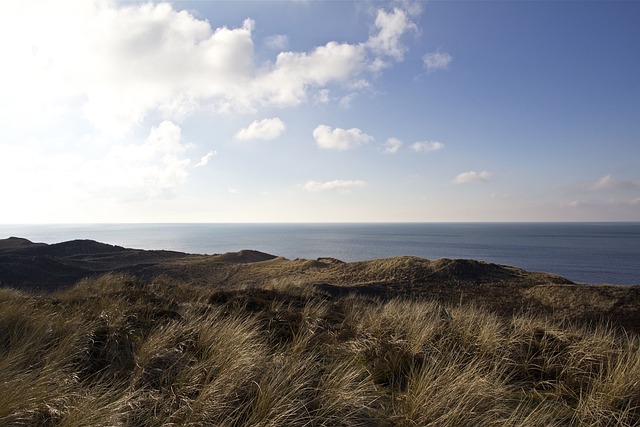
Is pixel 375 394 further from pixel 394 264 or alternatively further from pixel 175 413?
pixel 394 264

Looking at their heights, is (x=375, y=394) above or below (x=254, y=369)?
below

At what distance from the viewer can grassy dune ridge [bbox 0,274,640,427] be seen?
344cm

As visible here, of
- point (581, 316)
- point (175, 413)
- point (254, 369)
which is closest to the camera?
point (175, 413)

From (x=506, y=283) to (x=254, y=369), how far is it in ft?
69.6

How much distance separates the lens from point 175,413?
3381 mm

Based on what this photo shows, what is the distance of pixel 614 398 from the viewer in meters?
4.12

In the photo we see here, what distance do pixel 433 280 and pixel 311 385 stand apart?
64.7ft

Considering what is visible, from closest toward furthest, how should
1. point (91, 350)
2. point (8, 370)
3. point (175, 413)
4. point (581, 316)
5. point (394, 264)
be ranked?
Answer: point (175, 413) < point (8, 370) < point (91, 350) < point (581, 316) < point (394, 264)

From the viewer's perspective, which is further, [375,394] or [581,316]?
[581,316]

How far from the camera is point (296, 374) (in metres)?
4.19

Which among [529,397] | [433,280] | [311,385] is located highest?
[311,385]

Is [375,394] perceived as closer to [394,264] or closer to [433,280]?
[433,280]

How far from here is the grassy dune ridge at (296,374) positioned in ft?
11.3

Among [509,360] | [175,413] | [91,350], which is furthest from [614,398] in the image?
[91,350]
